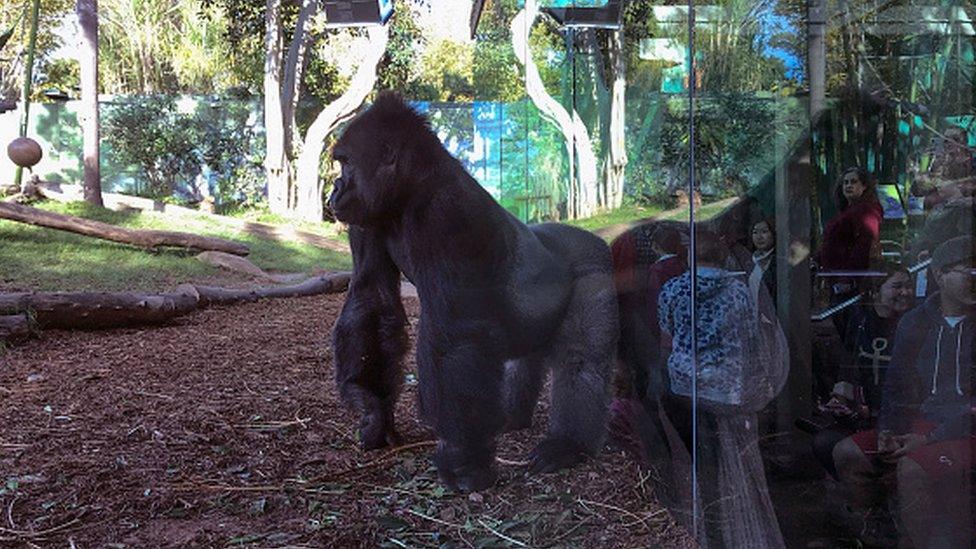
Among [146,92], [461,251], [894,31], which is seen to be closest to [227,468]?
[461,251]

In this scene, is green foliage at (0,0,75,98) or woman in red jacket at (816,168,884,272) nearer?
woman in red jacket at (816,168,884,272)

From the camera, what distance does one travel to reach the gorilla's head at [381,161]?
6.76ft

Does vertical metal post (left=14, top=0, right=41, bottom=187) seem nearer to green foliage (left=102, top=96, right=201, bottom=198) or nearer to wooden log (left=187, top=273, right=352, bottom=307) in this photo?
green foliage (left=102, top=96, right=201, bottom=198)

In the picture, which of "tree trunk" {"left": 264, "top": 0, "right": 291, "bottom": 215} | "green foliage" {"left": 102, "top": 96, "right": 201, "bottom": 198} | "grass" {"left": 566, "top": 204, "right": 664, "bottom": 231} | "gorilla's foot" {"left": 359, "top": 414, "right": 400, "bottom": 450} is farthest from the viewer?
"green foliage" {"left": 102, "top": 96, "right": 201, "bottom": 198}

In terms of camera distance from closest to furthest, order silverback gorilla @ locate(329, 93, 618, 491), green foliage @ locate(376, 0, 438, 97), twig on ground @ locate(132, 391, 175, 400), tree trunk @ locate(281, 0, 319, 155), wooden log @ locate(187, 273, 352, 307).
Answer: silverback gorilla @ locate(329, 93, 618, 491) → green foliage @ locate(376, 0, 438, 97) → twig on ground @ locate(132, 391, 175, 400) → tree trunk @ locate(281, 0, 319, 155) → wooden log @ locate(187, 273, 352, 307)

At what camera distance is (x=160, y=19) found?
1063cm

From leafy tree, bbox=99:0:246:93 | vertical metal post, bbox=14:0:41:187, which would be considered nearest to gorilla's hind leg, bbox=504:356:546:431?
leafy tree, bbox=99:0:246:93

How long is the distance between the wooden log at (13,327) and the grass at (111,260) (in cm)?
145

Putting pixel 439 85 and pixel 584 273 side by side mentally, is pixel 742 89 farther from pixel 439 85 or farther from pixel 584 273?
pixel 439 85

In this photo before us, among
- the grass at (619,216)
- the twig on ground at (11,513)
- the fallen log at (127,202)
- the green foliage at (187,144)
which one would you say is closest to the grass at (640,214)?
the grass at (619,216)

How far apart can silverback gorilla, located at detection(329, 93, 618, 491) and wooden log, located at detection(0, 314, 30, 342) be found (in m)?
2.69

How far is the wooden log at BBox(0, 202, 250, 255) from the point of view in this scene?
7.25 m

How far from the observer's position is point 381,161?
2.09 metres

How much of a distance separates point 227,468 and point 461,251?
34.4 inches
